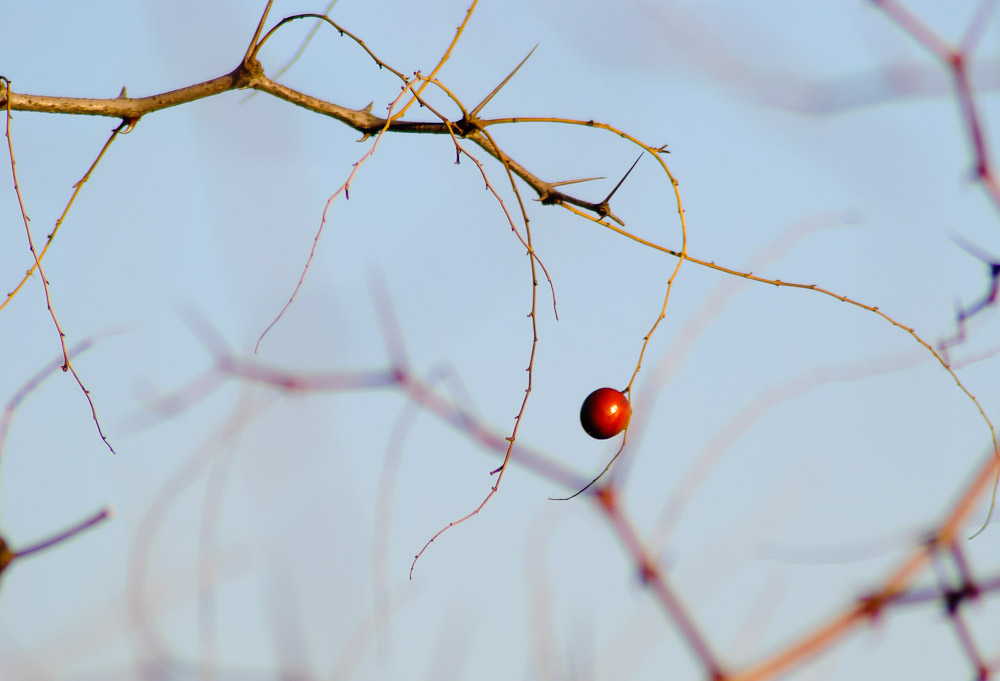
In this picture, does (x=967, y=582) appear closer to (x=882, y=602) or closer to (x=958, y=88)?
(x=882, y=602)

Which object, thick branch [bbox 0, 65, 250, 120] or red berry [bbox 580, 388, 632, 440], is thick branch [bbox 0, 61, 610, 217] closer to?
thick branch [bbox 0, 65, 250, 120]

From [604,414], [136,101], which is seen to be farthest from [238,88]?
[604,414]

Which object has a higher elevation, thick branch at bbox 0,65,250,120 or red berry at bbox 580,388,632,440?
thick branch at bbox 0,65,250,120

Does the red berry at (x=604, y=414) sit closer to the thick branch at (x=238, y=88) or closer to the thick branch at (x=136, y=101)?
the thick branch at (x=238, y=88)

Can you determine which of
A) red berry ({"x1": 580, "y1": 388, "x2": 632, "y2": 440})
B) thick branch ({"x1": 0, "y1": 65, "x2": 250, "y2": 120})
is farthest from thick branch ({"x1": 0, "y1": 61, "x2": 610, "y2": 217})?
red berry ({"x1": 580, "y1": 388, "x2": 632, "y2": 440})

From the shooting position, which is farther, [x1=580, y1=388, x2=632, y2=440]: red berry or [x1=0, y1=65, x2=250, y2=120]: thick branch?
[x1=580, y1=388, x2=632, y2=440]: red berry

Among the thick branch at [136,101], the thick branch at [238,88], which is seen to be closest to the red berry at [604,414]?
the thick branch at [238,88]

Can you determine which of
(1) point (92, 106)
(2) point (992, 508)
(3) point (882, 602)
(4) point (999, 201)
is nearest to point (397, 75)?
(1) point (92, 106)

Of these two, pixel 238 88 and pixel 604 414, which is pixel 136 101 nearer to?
pixel 238 88

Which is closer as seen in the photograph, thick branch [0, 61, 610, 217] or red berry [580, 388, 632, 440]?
thick branch [0, 61, 610, 217]
